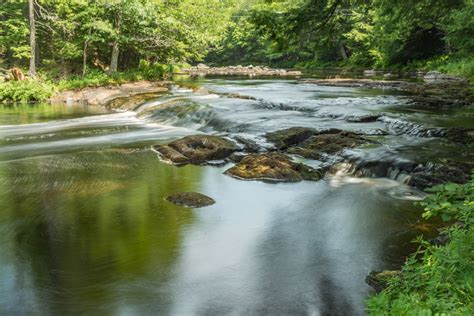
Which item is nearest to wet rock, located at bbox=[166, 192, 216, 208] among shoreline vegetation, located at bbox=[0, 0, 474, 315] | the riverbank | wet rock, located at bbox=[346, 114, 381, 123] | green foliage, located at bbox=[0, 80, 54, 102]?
shoreline vegetation, located at bbox=[0, 0, 474, 315]

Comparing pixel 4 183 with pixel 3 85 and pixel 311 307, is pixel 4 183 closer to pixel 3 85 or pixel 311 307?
pixel 311 307

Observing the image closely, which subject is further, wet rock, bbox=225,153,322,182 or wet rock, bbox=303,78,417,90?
wet rock, bbox=303,78,417,90

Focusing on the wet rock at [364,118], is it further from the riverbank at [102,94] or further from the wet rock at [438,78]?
the wet rock at [438,78]

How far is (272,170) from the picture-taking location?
29.4 ft

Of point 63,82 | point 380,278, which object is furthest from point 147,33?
point 380,278

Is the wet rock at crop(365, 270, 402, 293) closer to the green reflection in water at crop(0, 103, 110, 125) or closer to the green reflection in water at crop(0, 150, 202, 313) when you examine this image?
the green reflection in water at crop(0, 150, 202, 313)

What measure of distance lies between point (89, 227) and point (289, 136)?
20.0ft

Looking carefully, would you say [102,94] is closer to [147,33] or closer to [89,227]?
[147,33]

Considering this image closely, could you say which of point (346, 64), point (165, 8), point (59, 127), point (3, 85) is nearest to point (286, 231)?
point (59, 127)

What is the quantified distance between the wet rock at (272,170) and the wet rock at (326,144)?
0.88m

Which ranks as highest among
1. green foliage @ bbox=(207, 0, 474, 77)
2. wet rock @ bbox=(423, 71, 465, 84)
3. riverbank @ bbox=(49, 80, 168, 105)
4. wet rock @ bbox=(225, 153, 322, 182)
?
green foliage @ bbox=(207, 0, 474, 77)

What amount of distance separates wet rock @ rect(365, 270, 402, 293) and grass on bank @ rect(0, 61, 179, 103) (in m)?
21.5

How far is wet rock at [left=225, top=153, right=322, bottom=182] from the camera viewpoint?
883 centimetres

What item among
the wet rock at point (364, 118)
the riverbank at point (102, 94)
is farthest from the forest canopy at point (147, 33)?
the wet rock at point (364, 118)
